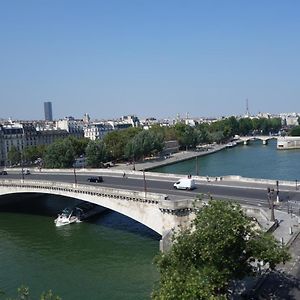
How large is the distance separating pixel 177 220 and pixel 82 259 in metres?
7.46

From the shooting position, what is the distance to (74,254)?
1400 inches

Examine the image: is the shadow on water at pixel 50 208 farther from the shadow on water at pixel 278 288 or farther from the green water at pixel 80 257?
the shadow on water at pixel 278 288

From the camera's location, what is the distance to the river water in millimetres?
28141

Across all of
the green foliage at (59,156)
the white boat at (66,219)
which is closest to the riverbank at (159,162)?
the green foliage at (59,156)

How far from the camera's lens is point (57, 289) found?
27938mm

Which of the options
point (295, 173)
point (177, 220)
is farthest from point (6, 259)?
point (295, 173)

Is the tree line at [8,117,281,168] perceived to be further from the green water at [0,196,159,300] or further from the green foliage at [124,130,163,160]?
the green water at [0,196,159,300]

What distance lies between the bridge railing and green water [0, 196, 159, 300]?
3.51 metres

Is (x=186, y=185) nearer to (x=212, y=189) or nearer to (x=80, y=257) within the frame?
(x=212, y=189)

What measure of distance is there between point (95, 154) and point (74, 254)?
1845 inches

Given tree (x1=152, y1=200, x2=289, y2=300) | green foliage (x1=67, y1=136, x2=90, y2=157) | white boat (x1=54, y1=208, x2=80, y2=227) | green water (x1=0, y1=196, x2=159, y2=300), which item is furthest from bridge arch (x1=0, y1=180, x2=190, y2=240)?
green foliage (x1=67, y1=136, x2=90, y2=157)

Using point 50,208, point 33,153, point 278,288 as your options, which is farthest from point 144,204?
point 33,153

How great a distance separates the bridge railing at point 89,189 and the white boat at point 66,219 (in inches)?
→ 115

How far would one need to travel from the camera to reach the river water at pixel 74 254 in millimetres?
28141
